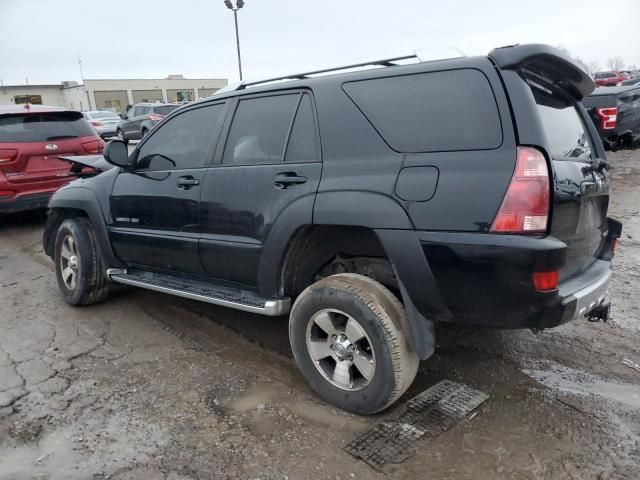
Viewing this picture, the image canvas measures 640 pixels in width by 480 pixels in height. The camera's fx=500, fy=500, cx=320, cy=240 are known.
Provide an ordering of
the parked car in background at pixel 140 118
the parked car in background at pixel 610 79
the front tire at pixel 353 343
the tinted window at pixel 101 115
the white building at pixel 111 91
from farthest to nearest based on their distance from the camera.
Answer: the white building at pixel 111 91 → the parked car in background at pixel 610 79 → the tinted window at pixel 101 115 → the parked car in background at pixel 140 118 → the front tire at pixel 353 343

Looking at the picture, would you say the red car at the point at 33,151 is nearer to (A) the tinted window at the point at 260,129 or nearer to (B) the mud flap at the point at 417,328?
(A) the tinted window at the point at 260,129

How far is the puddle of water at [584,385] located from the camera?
2.93 metres

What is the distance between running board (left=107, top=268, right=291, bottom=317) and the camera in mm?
3074

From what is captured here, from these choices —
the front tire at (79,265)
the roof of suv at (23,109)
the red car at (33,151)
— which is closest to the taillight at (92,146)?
the red car at (33,151)

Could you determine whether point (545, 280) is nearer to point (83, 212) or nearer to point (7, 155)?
point (83, 212)

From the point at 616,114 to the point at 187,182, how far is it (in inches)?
360

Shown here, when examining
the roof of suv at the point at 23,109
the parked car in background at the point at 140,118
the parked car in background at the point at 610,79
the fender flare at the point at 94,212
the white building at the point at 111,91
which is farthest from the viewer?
the white building at the point at 111,91

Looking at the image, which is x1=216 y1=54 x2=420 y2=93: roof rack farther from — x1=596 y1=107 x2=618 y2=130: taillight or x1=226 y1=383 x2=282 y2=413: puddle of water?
x1=596 y1=107 x2=618 y2=130: taillight

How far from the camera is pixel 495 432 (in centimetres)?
262

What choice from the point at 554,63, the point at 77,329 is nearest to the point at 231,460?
the point at 77,329

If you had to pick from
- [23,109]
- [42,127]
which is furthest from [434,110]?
[23,109]

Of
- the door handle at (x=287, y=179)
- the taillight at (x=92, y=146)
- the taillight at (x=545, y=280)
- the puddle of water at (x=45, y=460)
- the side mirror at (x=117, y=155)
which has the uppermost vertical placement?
the side mirror at (x=117, y=155)

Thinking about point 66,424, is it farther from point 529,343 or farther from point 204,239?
point 529,343

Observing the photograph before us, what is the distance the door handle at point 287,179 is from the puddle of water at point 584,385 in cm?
191
